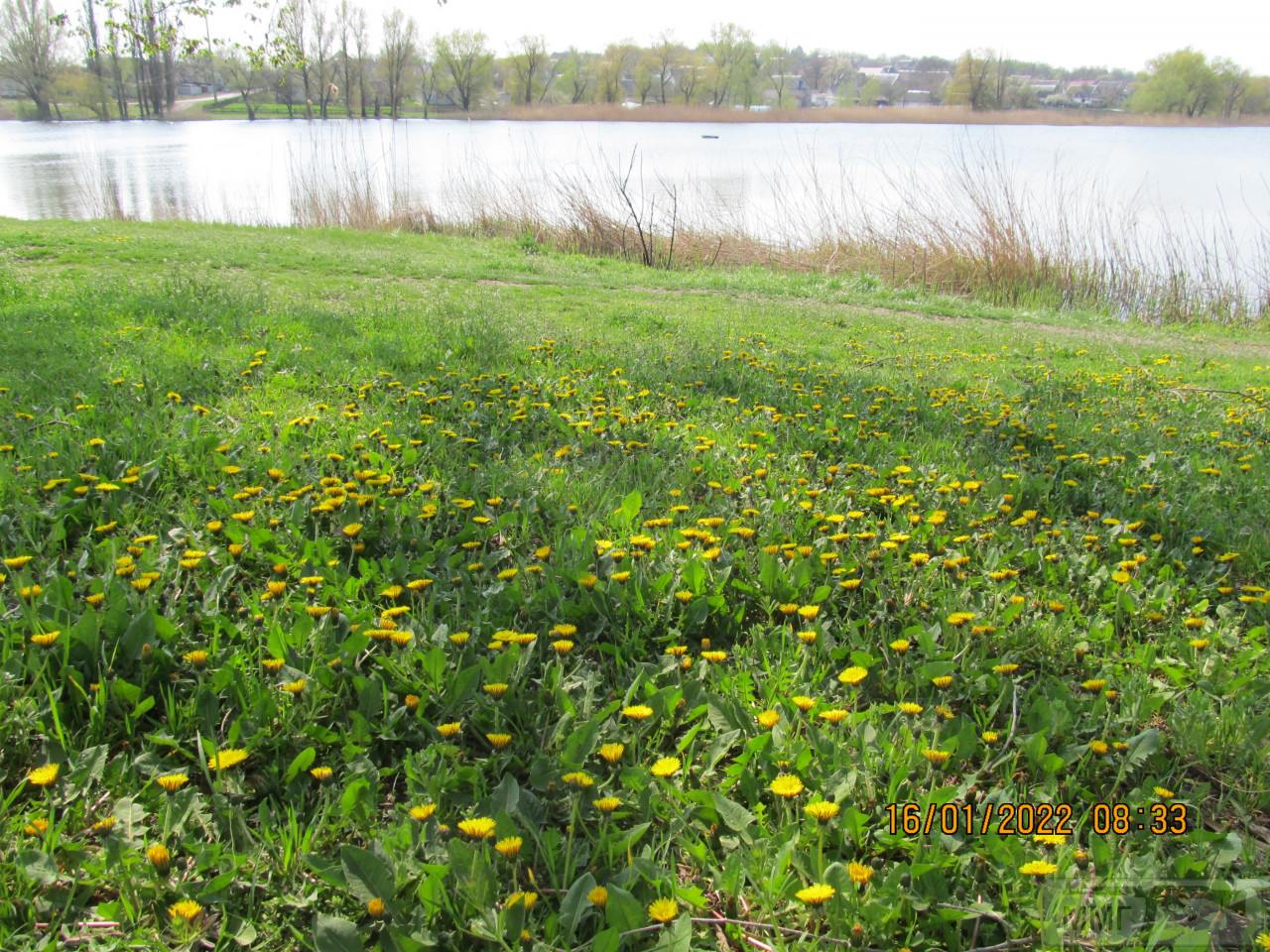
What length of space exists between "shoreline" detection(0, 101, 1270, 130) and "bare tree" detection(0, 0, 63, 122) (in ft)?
38.5

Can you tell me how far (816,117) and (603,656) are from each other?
51269 mm

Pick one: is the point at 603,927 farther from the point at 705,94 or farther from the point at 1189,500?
the point at 705,94

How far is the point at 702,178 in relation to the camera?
21.2 meters

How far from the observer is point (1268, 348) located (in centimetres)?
907

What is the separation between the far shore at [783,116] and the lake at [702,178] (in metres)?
15.2

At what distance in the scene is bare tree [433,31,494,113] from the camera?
41.8 meters

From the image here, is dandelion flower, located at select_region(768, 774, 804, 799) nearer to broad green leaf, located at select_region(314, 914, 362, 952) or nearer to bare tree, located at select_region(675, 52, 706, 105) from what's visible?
broad green leaf, located at select_region(314, 914, 362, 952)

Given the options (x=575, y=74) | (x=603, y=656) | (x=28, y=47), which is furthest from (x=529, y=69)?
(x=603, y=656)

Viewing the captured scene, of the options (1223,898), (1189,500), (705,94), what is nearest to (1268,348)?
(1189,500)

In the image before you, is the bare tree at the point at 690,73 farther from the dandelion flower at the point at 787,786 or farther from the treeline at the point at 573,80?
the dandelion flower at the point at 787,786

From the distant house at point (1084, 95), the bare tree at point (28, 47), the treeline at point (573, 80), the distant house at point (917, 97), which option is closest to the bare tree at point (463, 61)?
the treeline at point (573, 80)

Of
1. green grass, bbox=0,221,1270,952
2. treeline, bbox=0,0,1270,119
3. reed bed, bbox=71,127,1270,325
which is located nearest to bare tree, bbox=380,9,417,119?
treeline, bbox=0,0,1270,119

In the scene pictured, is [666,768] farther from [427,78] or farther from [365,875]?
[427,78]

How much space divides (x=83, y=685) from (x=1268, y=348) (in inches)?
431
